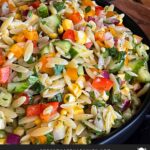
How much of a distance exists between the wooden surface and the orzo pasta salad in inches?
15.4

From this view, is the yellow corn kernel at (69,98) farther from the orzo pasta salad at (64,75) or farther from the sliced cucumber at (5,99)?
the sliced cucumber at (5,99)

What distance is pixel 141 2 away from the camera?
88.7 inches

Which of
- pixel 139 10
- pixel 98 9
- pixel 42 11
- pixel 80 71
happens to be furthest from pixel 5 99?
pixel 139 10

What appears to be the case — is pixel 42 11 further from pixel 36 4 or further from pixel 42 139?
pixel 42 139

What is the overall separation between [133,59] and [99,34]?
0.57 ft

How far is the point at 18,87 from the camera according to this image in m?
1.38

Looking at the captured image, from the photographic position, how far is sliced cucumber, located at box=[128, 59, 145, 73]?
159cm

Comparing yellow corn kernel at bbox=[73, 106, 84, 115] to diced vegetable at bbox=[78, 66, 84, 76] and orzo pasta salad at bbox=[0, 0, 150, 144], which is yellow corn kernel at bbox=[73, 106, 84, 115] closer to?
orzo pasta salad at bbox=[0, 0, 150, 144]

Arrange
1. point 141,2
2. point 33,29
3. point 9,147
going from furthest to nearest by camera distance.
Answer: point 141,2 < point 33,29 < point 9,147

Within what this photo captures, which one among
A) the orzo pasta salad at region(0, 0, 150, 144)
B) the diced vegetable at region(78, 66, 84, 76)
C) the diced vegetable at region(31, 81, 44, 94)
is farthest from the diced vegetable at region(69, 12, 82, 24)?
the diced vegetable at region(31, 81, 44, 94)

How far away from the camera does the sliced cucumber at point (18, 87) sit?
138 cm

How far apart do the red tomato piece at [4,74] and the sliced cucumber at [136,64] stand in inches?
19.5

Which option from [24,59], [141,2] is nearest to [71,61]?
[24,59]

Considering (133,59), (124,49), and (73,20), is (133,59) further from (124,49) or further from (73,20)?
(73,20)
